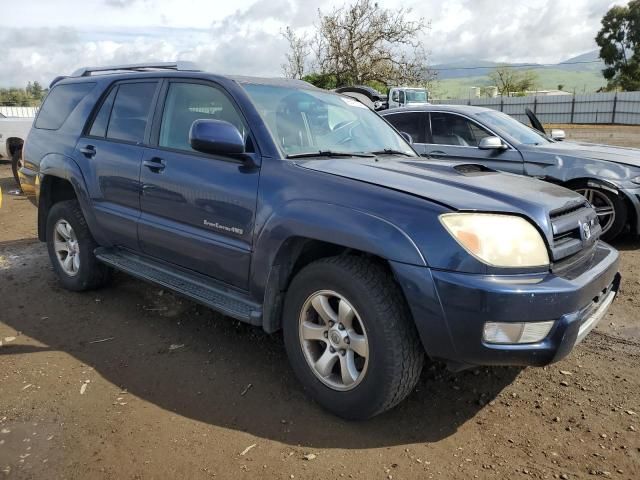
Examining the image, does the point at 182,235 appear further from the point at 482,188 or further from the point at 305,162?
the point at 482,188

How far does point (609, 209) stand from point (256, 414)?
4.92m

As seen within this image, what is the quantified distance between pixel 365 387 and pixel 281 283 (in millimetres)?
762

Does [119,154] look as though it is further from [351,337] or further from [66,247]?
[351,337]

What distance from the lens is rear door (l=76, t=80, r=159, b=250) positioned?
157 inches

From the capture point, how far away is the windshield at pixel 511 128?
693 centimetres

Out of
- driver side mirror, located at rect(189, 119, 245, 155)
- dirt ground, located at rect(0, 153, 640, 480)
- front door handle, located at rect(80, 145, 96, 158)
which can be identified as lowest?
dirt ground, located at rect(0, 153, 640, 480)

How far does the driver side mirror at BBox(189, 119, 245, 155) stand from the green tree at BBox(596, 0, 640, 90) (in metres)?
46.4

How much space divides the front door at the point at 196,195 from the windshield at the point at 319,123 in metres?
0.21

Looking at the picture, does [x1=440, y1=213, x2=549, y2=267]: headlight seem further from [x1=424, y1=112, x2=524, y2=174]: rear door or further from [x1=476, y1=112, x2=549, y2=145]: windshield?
[x1=476, y1=112, x2=549, y2=145]: windshield

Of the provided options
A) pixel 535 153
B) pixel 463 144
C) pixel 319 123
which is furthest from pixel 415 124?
pixel 319 123

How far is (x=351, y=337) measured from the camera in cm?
280

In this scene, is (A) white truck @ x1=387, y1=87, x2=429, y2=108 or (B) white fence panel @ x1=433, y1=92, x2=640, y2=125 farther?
(B) white fence panel @ x1=433, y1=92, x2=640, y2=125

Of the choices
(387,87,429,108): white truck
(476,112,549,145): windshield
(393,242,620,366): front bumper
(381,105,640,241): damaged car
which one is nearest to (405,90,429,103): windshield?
(387,87,429,108): white truck

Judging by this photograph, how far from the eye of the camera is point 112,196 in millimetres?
4176
